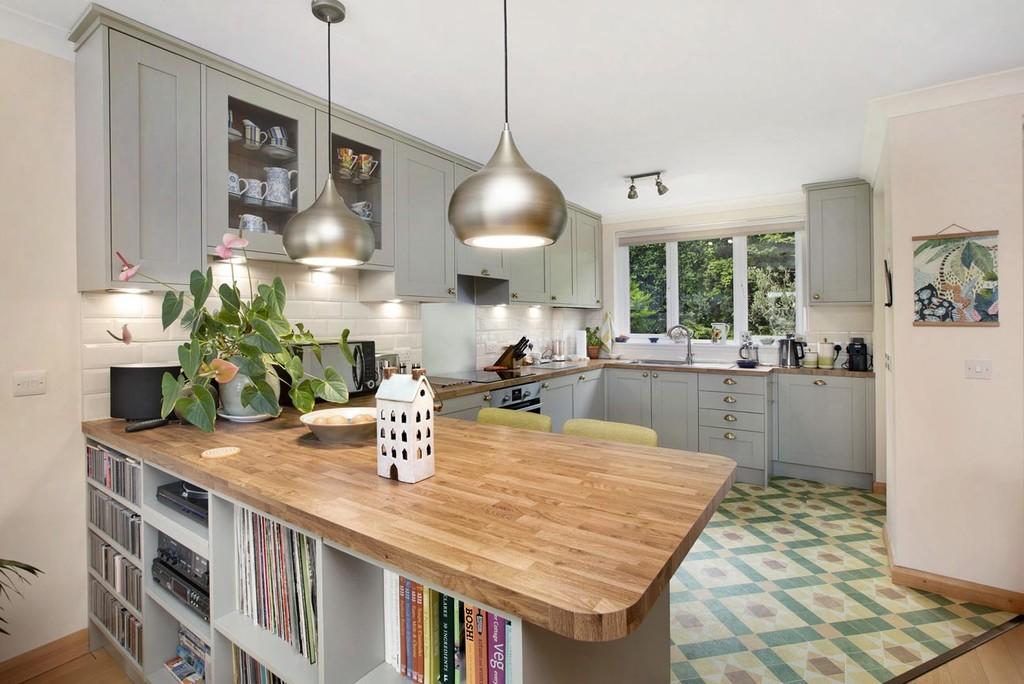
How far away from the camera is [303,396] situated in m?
1.70

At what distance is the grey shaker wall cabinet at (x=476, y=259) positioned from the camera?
11.0 ft

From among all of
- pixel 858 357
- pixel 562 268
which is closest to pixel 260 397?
pixel 562 268

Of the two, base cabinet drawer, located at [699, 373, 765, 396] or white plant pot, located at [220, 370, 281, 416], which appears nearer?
white plant pot, located at [220, 370, 281, 416]

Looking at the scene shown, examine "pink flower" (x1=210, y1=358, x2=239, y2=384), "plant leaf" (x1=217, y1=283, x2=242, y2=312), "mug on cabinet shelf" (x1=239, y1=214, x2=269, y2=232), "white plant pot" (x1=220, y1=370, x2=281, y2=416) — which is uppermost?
"mug on cabinet shelf" (x1=239, y1=214, x2=269, y2=232)

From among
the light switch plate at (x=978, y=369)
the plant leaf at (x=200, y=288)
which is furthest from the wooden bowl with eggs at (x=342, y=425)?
the light switch plate at (x=978, y=369)

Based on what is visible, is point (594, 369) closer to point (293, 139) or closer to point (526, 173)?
point (293, 139)

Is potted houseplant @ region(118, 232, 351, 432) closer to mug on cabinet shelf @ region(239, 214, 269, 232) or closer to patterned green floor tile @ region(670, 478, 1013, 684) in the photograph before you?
mug on cabinet shelf @ region(239, 214, 269, 232)

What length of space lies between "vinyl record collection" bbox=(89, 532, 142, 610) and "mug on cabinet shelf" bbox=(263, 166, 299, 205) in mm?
1543

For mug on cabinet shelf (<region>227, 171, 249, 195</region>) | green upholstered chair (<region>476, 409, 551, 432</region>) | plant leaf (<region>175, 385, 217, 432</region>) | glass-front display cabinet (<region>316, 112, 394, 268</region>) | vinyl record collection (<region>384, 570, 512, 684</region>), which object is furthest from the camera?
glass-front display cabinet (<region>316, 112, 394, 268</region>)

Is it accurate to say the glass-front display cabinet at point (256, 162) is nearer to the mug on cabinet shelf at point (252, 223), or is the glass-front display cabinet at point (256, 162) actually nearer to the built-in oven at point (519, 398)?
the mug on cabinet shelf at point (252, 223)

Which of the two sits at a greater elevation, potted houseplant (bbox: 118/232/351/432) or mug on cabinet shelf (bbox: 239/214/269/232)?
mug on cabinet shelf (bbox: 239/214/269/232)

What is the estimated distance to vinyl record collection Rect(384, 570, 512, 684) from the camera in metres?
0.93

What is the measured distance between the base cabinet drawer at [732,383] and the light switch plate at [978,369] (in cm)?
163

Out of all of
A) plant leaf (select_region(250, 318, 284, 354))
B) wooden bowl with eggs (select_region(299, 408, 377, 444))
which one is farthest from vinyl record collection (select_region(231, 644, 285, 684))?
plant leaf (select_region(250, 318, 284, 354))
